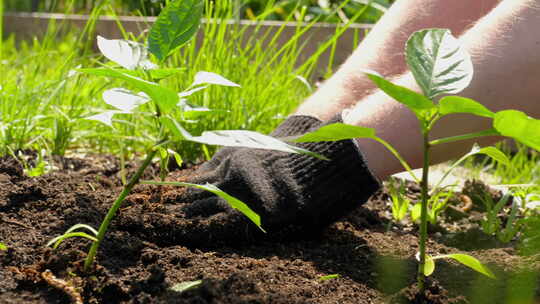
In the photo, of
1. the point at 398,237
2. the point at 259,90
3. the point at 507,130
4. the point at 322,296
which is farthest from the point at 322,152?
the point at 259,90

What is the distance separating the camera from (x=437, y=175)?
8.12 ft

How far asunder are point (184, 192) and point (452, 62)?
0.75 metres

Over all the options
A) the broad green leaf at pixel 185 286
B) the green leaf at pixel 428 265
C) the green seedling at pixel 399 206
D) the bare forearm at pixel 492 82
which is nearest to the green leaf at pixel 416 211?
the green seedling at pixel 399 206

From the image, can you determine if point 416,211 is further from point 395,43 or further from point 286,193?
point 395,43

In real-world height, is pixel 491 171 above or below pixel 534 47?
below

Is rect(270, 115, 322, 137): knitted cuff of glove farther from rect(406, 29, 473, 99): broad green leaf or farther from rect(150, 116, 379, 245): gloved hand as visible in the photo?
rect(406, 29, 473, 99): broad green leaf

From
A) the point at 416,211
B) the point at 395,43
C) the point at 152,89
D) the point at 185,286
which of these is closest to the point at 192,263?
the point at 185,286

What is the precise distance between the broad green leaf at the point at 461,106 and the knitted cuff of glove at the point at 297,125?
71cm

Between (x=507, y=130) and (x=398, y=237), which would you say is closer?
(x=507, y=130)

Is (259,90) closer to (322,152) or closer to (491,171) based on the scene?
(322,152)

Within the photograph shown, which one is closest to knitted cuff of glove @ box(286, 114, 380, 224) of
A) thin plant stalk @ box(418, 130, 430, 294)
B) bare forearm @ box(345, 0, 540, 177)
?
bare forearm @ box(345, 0, 540, 177)

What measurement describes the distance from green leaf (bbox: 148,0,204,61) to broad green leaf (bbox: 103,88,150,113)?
0.31 ft

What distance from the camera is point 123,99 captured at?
0.80 meters

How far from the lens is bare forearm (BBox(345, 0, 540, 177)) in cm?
129
